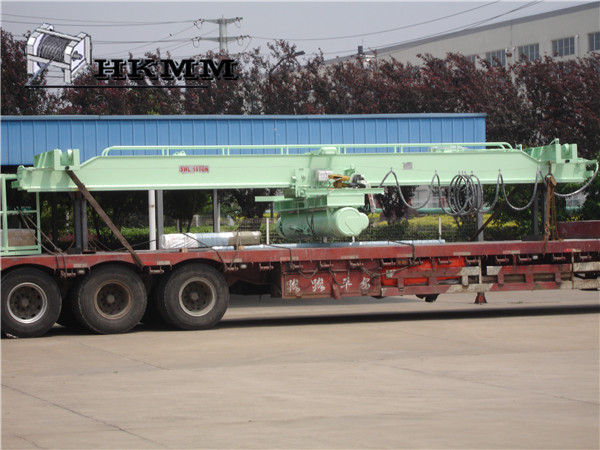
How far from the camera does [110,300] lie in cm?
1559

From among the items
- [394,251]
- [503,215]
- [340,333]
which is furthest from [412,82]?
[340,333]

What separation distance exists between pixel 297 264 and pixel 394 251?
1837 mm

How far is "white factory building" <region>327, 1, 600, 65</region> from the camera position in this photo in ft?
191

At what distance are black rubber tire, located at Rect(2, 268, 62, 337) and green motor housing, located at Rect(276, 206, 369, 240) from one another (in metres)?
4.96

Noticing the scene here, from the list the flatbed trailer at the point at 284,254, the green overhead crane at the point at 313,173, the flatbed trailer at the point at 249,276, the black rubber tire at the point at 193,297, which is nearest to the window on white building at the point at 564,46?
the green overhead crane at the point at 313,173

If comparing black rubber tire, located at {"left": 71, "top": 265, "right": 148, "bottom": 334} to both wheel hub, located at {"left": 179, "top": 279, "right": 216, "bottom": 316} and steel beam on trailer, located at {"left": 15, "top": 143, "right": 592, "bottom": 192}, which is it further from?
steel beam on trailer, located at {"left": 15, "top": 143, "right": 592, "bottom": 192}

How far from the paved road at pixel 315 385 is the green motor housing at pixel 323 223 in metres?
1.73

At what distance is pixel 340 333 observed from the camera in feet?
49.7

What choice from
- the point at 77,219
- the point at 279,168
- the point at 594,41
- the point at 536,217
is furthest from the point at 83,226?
the point at 594,41

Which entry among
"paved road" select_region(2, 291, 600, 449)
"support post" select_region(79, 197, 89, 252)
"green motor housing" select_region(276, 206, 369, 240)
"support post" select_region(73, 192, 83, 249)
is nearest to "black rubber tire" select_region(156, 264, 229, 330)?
"paved road" select_region(2, 291, 600, 449)

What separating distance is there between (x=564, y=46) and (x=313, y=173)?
4679 centimetres

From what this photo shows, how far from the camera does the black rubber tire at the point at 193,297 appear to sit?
622 inches

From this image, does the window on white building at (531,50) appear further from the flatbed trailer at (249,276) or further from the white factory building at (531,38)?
the flatbed trailer at (249,276)

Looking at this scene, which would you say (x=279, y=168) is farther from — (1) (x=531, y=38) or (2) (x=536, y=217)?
(1) (x=531, y=38)
